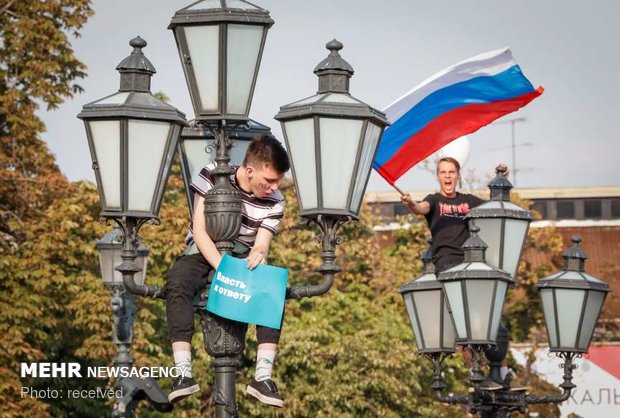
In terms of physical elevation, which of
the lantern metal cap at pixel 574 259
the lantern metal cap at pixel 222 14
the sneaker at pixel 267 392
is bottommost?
the sneaker at pixel 267 392

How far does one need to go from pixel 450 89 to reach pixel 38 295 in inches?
698

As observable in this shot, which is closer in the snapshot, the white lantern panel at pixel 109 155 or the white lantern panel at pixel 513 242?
the white lantern panel at pixel 109 155

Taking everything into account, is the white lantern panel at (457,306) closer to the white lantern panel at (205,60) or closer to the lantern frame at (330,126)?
the lantern frame at (330,126)

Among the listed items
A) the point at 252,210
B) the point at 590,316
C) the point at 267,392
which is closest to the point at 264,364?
the point at 267,392

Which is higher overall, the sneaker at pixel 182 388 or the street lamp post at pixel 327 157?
the street lamp post at pixel 327 157

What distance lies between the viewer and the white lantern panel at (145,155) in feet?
29.5

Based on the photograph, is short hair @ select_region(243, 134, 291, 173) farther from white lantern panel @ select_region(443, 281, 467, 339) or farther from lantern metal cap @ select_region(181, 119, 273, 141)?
white lantern panel @ select_region(443, 281, 467, 339)

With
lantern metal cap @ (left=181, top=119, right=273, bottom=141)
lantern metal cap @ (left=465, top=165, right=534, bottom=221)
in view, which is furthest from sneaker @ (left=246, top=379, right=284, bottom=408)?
lantern metal cap @ (left=465, top=165, right=534, bottom=221)

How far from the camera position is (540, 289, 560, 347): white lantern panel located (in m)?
14.5


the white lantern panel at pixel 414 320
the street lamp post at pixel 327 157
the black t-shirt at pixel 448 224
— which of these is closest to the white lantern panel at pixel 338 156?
the street lamp post at pixel 327 157

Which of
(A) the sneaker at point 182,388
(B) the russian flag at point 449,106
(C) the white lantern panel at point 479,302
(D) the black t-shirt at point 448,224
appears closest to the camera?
(A) the sneaker at point 182,388

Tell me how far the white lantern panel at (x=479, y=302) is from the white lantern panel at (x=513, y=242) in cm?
76
